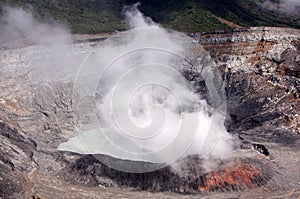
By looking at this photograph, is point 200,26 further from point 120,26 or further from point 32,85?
point 32,85

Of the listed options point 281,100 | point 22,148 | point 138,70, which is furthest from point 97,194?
point 281,100

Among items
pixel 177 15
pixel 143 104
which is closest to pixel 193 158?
pixel 143 104

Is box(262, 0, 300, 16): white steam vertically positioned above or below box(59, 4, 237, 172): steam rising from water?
→ above

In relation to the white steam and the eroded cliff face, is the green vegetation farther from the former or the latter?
the eroded cliff face

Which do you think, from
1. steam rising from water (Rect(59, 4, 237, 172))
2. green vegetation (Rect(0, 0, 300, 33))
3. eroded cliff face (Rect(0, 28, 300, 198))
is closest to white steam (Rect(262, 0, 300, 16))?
green vegetation (Rect(0, 0, 300, 33))

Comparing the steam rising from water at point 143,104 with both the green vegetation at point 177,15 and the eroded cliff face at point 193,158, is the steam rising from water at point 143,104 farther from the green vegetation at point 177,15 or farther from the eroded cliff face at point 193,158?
the green vegetation at point 177,15

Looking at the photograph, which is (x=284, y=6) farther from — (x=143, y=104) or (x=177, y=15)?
(x=143, y=104)
